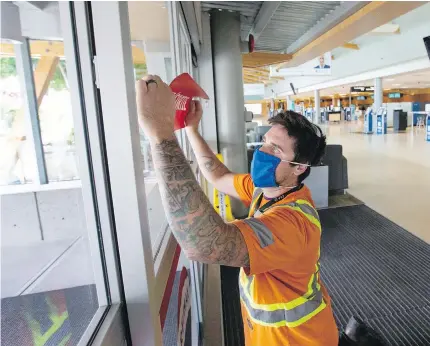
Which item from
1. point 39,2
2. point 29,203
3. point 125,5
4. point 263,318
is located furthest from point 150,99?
point 29,203

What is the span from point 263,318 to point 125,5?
1096 millimetres

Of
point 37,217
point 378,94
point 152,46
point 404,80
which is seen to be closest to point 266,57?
point 152,46

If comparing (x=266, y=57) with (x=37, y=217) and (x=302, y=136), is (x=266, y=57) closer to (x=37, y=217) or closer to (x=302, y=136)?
(x=302, y=136)

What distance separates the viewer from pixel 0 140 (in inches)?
40.4

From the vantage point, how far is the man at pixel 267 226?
824mm

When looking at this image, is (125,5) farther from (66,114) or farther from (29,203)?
(29,203)

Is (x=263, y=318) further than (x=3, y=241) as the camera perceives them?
No

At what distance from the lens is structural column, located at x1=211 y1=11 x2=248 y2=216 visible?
388cm

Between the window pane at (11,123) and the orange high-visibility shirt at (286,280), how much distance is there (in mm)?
870

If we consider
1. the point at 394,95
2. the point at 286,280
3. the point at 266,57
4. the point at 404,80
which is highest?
the point at 404,80

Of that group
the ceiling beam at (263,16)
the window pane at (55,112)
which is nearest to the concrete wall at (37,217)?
the window pane at (55,112)

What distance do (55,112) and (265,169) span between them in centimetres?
80

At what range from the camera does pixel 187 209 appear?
821 mm

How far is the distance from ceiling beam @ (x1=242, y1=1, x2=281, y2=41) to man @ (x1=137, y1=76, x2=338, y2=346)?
2376mm
